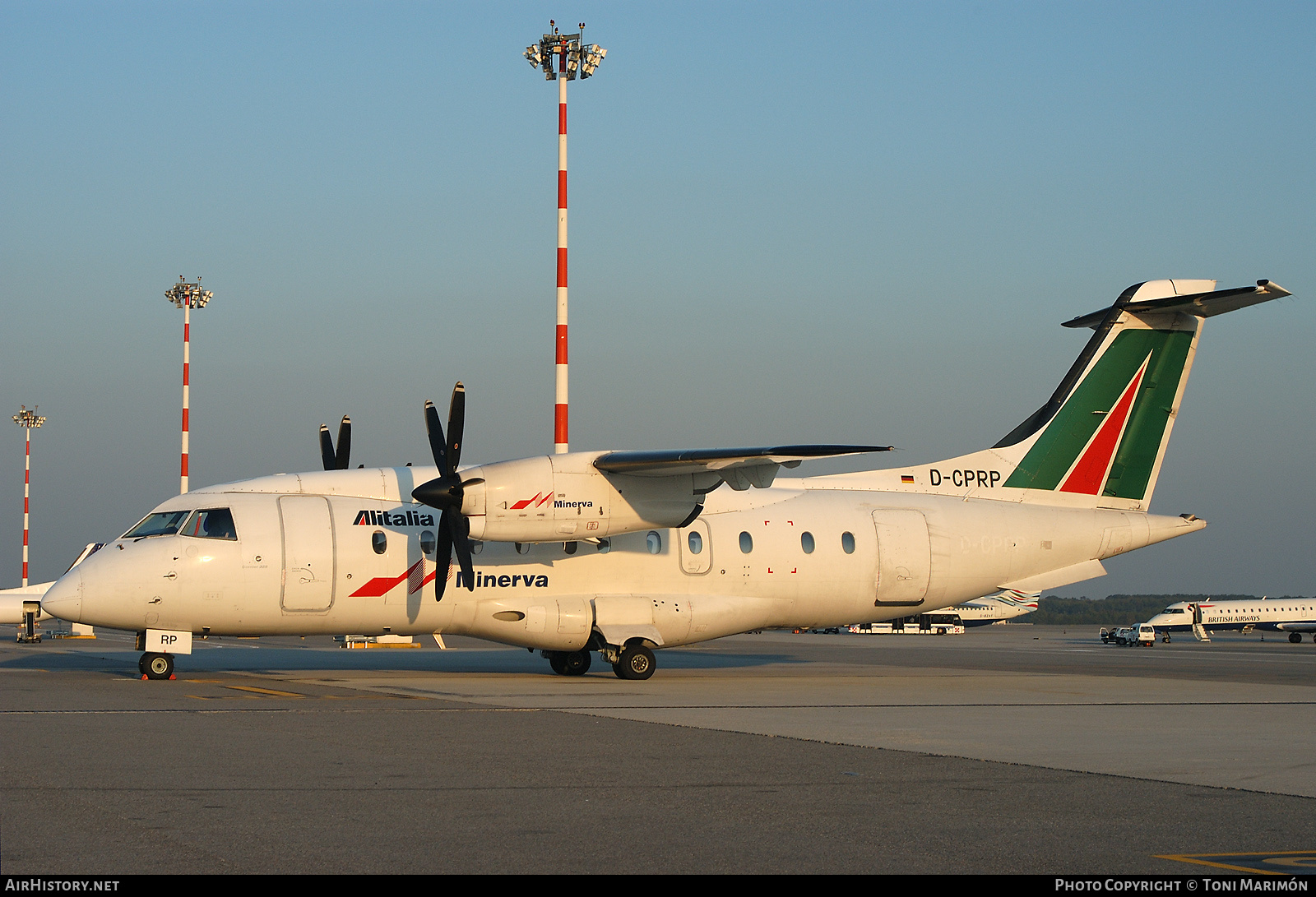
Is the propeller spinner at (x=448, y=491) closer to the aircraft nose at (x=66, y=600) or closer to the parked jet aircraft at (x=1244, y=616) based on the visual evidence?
the aircraft nose at (x=66, y=600)

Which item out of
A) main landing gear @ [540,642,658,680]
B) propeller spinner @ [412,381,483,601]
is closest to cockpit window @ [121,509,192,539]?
propeller spinner @ [412,381,483,601]

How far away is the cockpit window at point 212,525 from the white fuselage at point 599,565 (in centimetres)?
11

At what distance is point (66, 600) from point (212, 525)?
2.75 m

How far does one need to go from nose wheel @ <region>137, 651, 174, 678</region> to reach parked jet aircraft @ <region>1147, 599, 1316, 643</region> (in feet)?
237

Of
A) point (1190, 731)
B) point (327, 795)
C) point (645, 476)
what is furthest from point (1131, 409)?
point (327, 795)

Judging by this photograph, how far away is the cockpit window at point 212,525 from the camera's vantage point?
74.7 ft

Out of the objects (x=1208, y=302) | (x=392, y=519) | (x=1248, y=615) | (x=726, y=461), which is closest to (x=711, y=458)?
(x=726, y=461)

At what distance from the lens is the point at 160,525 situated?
23.1 meters

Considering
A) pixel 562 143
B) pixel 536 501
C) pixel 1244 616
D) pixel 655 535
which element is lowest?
pixel 1244 616

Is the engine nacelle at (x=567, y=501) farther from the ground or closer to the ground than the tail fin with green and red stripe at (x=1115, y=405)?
closer to the ground

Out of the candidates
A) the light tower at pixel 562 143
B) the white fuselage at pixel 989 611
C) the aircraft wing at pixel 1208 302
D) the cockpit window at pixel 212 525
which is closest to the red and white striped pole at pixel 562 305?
the light tower at pixel 562 143

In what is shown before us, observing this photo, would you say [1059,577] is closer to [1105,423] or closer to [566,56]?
[1105,423]
